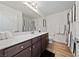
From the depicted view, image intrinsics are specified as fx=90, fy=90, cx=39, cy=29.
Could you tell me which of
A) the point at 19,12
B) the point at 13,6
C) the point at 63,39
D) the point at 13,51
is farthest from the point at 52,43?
the point at 13,51

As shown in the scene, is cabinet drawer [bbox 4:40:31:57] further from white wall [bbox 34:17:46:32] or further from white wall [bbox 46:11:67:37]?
white wall [bbox 46:11:67:37]

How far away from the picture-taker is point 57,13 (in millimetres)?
3795

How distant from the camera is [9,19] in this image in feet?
6.97

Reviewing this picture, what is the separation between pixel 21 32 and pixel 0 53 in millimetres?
1653

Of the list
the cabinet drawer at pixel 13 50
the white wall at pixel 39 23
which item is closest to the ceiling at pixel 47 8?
the white wall at pixel 39 23

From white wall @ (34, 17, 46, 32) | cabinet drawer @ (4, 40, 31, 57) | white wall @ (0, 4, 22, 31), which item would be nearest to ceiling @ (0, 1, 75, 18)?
white wall @ (34, 17, 46, 32)

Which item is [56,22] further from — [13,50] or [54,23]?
[13,50]

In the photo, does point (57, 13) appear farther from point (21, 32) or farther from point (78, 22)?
point (21, 32)

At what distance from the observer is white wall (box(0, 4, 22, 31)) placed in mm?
1912

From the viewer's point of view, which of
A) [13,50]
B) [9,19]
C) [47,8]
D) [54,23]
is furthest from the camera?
[54,23]

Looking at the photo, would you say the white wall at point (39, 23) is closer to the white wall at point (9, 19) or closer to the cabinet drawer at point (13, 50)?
the white wall at point (9, 19)

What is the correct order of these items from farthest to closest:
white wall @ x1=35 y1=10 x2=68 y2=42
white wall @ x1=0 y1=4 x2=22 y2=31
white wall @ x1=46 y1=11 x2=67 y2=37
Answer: white wall @ x1=46 y1=11 x2=67 y2=37
white wall @ x1=35 y1=10 x2=68 y2=42
white wall @ x1=0 y1=4 x2=22 y2=31

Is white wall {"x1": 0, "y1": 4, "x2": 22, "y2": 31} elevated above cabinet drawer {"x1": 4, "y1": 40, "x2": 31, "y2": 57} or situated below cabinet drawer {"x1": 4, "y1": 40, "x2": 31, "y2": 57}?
above

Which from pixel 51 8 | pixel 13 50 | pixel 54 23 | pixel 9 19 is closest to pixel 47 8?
pixel 51 8
